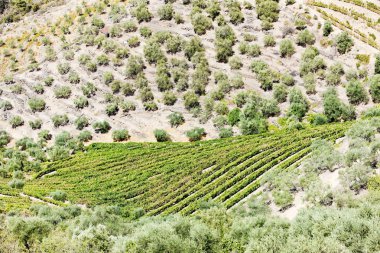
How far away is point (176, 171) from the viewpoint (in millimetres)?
83875

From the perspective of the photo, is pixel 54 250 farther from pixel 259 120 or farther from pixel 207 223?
pixel 259 120

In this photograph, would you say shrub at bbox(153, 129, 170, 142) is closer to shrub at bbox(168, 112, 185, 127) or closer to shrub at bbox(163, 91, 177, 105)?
Result: shrub at bbox(168, 112, 185, 127)

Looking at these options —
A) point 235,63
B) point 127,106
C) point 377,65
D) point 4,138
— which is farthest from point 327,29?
point 4,138

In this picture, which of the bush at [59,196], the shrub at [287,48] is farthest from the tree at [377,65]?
the bush at [59,196]

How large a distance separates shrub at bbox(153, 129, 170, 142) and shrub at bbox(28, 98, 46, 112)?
122ft

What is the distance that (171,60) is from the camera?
115 meters

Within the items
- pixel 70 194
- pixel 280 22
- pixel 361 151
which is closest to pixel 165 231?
pixel 361 151

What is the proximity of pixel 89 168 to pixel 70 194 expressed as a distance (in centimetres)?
1050

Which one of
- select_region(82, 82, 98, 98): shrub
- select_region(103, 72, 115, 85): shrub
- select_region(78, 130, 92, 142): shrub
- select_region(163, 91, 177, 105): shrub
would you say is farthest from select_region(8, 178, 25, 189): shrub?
select_region(163, 91, 177, 105): shrub

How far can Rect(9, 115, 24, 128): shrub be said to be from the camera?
375ft

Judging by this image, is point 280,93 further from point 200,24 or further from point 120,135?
point 120,135

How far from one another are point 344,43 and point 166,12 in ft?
168

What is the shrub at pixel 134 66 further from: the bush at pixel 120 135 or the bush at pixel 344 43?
the bush at pixel 344 43

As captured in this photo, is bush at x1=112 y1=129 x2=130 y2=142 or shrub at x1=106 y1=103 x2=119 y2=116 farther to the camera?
shrub at x1=106 y1=103 x2=119 y2=116
